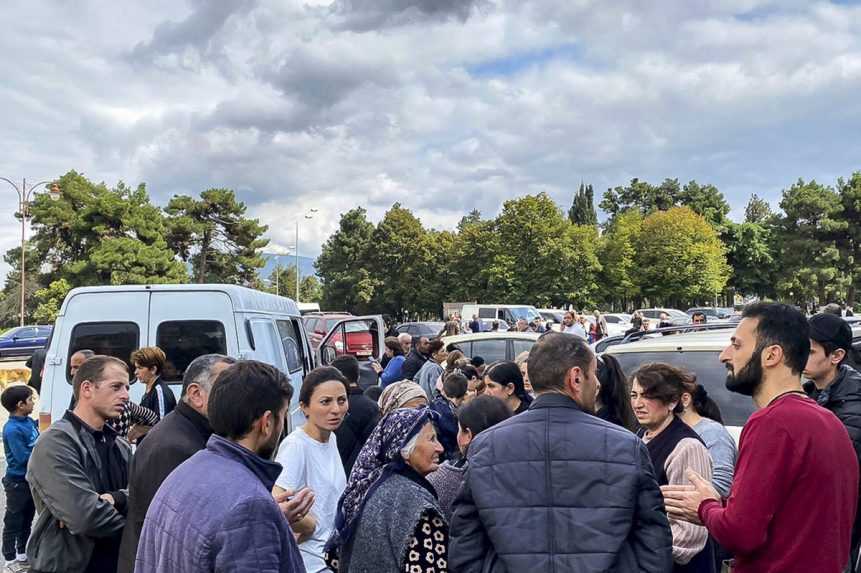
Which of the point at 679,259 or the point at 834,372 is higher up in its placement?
the point at 679,259

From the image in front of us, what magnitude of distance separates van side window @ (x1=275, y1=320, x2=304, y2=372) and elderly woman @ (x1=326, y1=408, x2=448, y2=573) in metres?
5.82

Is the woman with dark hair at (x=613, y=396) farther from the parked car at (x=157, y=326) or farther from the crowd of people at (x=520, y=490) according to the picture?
the parked car at (x=157, y=326)

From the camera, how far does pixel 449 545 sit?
256 centimetres

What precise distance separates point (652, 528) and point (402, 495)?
2.93ft

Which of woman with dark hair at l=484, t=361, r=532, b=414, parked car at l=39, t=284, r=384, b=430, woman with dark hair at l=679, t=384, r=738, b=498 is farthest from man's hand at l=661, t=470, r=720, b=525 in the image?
parked car at l=39, t=284, r=384, b=430

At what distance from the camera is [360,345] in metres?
17.1

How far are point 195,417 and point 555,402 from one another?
6.41 feet

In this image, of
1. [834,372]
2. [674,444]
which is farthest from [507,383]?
[834,372]

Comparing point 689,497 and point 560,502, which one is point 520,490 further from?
point 689,497

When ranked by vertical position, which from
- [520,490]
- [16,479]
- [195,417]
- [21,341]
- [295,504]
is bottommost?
[16,479]

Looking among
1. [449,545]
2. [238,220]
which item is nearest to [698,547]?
[449,545]

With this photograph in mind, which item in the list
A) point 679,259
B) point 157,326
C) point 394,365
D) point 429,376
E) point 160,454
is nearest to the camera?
point 160,454

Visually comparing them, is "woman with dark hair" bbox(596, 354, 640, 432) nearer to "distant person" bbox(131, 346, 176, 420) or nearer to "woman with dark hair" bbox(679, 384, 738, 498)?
"woman with dark hair" bbox(679, 384, 738, 498)

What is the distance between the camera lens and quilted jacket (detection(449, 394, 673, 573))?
241cm
